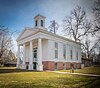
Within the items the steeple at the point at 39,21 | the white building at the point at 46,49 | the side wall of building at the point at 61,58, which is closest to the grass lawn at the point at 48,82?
the side wall of building at the point at 61,58

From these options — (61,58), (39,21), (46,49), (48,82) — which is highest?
(39,21)

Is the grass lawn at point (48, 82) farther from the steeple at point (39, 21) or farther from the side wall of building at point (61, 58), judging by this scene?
the steeple at point (39, 21)

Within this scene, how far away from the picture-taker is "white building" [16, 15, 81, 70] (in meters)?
20.4

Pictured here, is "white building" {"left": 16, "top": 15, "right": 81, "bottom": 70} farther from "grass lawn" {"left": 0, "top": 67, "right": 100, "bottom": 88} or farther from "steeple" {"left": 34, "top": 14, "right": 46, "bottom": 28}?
"grass lawn" {"left": 0, "top": 67, "right": 100, "bottom": 88}

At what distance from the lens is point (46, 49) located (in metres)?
21.2

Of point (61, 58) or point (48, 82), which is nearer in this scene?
point (48, 82)

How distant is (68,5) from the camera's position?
7.31m

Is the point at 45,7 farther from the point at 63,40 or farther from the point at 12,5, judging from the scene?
the point at 63,40

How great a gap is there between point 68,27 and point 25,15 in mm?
23855

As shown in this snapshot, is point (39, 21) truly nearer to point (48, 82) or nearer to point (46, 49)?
point (46, 49)

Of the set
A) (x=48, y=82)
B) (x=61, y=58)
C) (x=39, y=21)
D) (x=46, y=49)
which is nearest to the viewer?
(x=48, y=82)

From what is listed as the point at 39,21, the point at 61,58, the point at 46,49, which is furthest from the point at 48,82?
the point at 39,21

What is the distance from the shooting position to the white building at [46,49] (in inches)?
802

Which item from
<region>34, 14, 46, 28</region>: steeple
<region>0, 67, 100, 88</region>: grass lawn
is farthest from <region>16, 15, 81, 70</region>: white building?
<region>0, 67, 100, 88</region>: grass lawn
